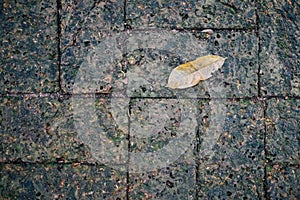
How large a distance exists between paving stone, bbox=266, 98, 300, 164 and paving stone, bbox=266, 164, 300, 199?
0.05m

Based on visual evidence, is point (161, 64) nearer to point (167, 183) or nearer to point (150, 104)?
point (150, 104)

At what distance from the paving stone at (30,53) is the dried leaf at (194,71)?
820mm

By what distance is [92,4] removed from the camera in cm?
256

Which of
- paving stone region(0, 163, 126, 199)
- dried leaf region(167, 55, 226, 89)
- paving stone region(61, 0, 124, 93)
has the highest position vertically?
paving stone region(61, 0, 124, 93)

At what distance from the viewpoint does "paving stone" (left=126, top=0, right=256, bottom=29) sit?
8.30 feet

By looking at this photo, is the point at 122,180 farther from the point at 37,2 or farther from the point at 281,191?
the point at 37,2

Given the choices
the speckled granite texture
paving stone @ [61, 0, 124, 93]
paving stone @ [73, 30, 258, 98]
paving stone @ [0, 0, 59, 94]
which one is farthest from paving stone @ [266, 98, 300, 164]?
paving stone @ [0, 0, 59, 94]

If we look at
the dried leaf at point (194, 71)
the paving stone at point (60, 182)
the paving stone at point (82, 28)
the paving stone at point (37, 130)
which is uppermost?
the paving stone at point (82, 28)

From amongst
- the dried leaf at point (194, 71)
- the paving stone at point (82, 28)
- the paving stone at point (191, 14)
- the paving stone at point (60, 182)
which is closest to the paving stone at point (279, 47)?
the paving stone at point (191, 14)

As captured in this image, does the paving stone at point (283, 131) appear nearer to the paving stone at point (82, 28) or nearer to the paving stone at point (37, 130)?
the paving stone at point (82, 28)

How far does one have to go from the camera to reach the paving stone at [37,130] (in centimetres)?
253

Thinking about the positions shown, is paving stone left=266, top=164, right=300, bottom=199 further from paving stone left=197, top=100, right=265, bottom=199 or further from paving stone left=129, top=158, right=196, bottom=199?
paving stone left=129, top=158, right=196, bottom=199

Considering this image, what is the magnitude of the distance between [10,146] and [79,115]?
0.53 m

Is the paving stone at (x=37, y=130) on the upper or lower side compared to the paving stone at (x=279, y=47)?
lower
